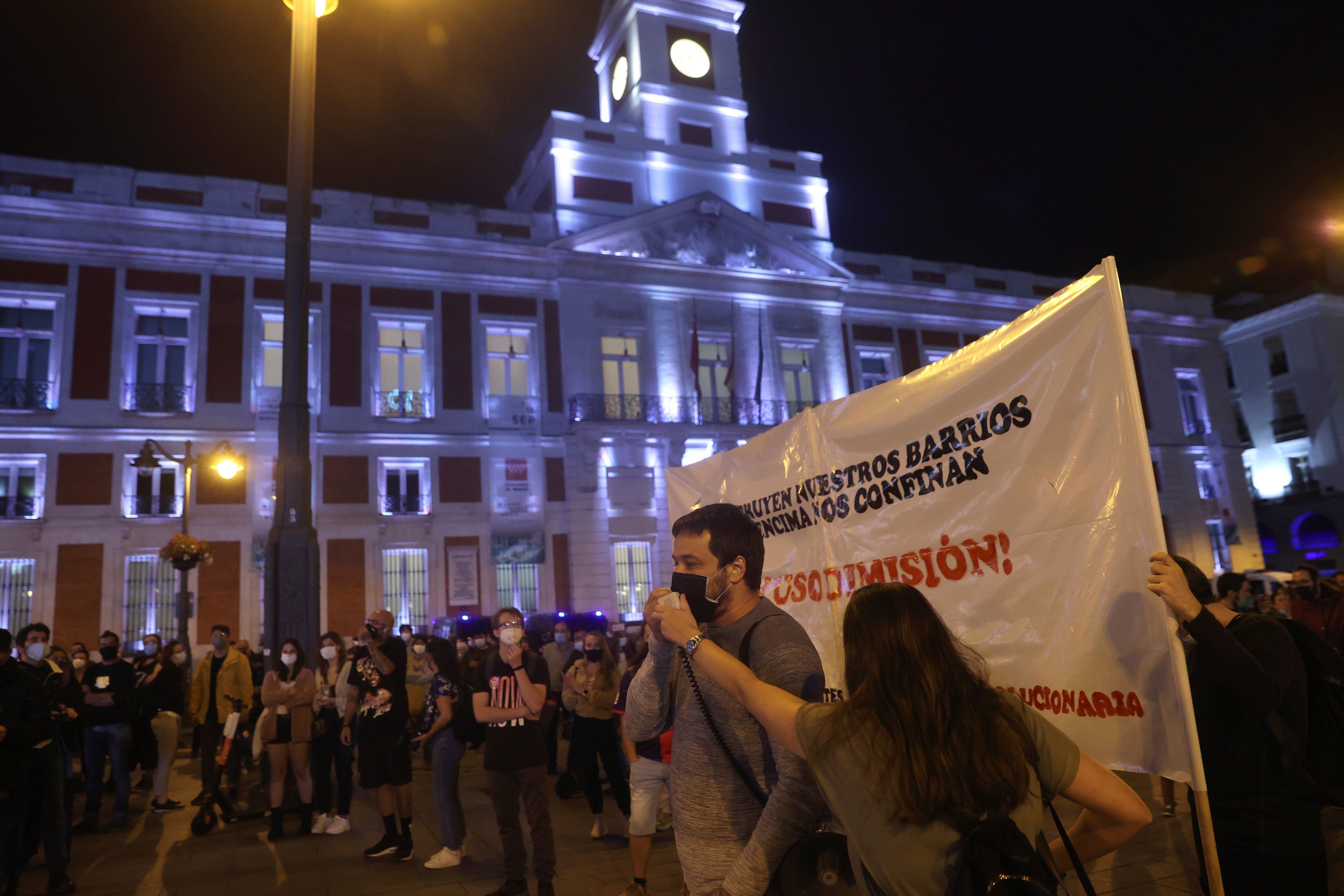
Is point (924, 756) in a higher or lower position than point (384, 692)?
higher

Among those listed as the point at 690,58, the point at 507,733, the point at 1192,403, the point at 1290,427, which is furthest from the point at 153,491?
the point at 1290,427

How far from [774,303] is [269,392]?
15161 millimetres

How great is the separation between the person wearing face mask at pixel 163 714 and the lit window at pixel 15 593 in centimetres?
1296

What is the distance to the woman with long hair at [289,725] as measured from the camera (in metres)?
7.70

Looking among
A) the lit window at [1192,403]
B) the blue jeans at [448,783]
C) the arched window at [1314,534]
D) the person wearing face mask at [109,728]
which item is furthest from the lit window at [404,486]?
the arched window at [1314,534]

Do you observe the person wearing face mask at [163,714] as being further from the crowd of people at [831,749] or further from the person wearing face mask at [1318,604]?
the person wearing face mask at [1318,604]

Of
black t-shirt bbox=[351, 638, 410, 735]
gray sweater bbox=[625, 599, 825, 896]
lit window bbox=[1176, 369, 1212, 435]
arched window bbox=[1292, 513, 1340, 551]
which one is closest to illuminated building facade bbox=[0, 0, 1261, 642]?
lit window bbox=[1176, 369, 1212, 435]

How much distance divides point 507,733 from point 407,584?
17.4 meters

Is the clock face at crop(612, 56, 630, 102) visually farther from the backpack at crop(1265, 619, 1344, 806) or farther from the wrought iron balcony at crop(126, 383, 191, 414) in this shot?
the backpack at crop(1265, 619, 1344, 806)

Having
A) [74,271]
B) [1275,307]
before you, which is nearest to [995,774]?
[74,271]

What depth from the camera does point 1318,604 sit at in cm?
816

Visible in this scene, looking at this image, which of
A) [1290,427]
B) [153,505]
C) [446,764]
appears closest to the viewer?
[446,764]

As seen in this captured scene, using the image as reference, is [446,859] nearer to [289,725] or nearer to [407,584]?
[289,725]

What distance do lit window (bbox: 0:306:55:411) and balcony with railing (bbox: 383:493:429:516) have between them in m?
8.01
